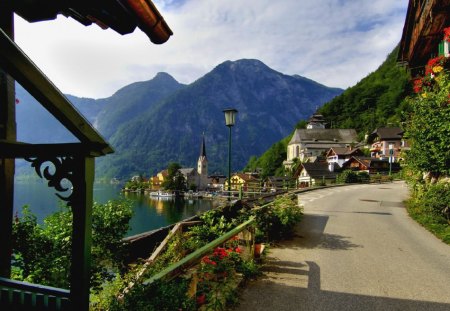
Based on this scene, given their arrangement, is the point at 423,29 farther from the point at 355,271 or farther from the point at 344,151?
the point at 344,151

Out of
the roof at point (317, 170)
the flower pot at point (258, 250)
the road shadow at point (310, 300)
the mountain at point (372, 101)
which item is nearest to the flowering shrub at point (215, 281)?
the road shadow at point (310, 300)

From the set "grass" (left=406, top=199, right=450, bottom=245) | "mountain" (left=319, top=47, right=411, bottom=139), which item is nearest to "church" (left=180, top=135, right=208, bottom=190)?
"mountain" (left=319, top=47, right=411, bottom=139)

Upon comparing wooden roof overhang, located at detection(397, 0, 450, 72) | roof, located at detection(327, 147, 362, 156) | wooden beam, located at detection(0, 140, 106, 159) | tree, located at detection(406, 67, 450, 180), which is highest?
wooden roof overhang, located at detection(397, 0, 450, 72)

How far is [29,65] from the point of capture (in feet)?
7.50

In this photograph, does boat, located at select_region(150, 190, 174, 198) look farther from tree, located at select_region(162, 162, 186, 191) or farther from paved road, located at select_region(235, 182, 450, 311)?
paved road, located at select_region(235, 182, 450, 311)

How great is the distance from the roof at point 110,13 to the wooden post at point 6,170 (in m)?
0.41

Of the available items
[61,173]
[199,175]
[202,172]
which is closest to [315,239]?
[61,173]

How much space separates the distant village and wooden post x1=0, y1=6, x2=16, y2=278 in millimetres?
26851

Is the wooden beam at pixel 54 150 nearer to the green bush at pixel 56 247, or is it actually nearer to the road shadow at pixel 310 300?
the green bush at pixel 56 247

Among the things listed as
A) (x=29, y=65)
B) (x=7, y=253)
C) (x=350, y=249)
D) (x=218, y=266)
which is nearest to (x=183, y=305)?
(x=218, y=266)

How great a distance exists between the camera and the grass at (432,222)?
923cm

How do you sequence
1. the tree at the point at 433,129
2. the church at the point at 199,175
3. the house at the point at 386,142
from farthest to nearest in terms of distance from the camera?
the church at the point at 199,175, the house at the point at 386,142, the tree at the point at 433,129

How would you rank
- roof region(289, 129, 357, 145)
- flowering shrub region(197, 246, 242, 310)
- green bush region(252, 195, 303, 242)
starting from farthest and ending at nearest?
roof region(289, 129, 357, 145) → green bush region(252, 195, 303, 242) → flowering shrub region(197, 246, 242, 310)

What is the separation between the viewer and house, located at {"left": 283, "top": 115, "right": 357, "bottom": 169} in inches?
4333
